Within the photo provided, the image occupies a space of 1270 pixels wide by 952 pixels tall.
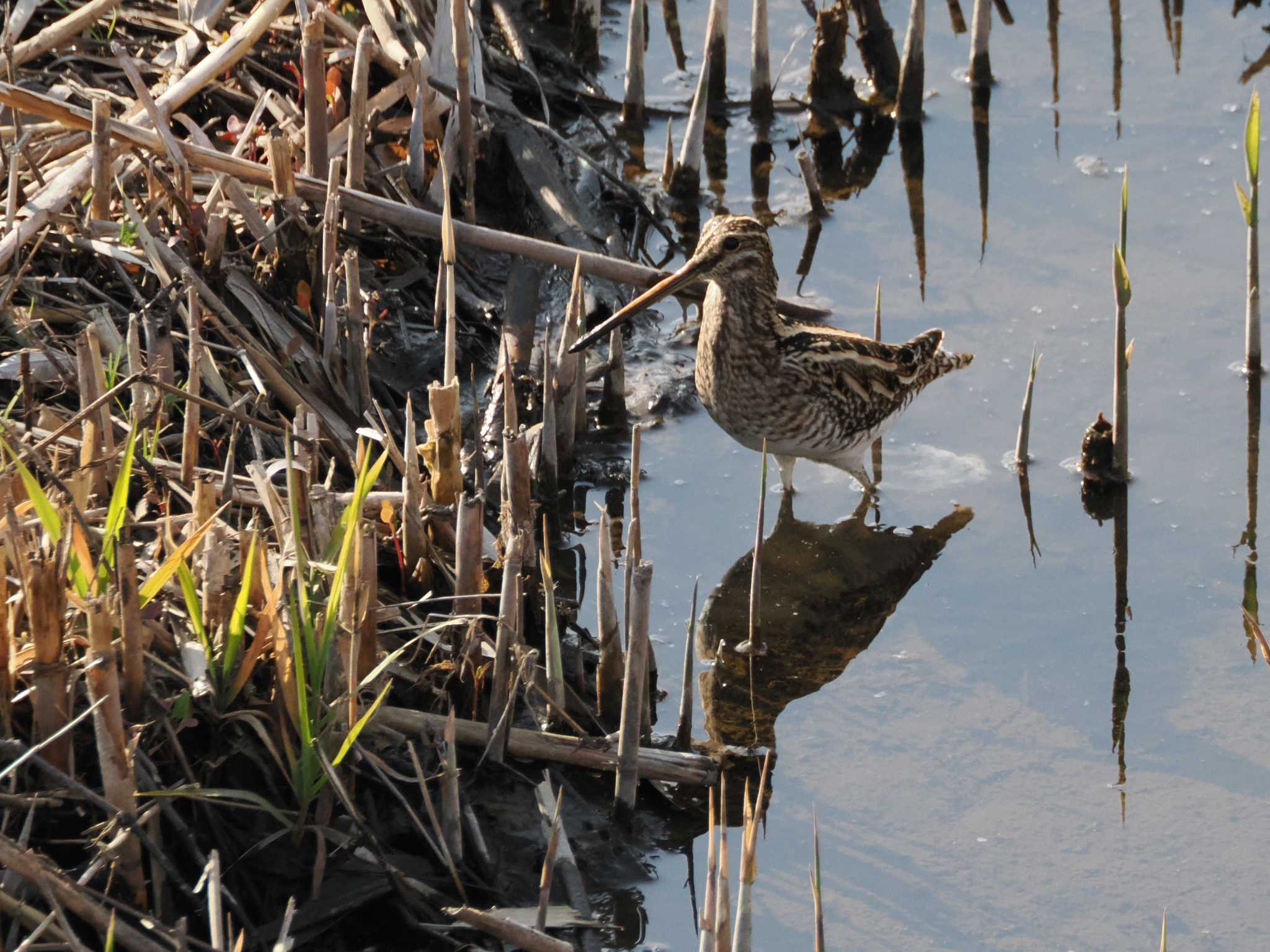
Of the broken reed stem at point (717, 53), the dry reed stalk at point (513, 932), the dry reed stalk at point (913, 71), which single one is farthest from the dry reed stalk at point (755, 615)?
the dry reed stalk at point (913, 71)

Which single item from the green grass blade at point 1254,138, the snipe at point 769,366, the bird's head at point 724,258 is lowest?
the snipe at point 769,366

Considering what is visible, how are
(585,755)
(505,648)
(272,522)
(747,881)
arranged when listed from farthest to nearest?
(272,522) → (585,755) → (505,648) → (747,881)

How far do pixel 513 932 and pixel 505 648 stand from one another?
2.36 ft

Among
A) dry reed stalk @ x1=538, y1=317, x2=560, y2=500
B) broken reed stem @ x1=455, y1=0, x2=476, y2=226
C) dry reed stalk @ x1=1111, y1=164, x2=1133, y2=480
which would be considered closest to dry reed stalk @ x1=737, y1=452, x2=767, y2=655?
dry reed stalk @ x1=538, y1=317, x2=560, y2=500

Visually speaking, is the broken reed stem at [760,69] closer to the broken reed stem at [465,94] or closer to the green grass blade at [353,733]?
the broken reed stem at [465,94]

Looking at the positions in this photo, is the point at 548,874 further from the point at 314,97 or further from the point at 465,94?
the point at 465,94

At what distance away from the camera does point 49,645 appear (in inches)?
116

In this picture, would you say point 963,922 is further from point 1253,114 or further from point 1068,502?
point 1253,114

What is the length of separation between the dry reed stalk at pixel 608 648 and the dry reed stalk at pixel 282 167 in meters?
1.81

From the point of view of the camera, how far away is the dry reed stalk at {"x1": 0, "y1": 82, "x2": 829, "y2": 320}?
4.63 meters

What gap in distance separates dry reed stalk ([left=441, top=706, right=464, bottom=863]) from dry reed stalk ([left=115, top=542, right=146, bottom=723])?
64 centimetres

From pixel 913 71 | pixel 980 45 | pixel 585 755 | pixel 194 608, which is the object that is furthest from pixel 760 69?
pixel 194 608

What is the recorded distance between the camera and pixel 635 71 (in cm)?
729

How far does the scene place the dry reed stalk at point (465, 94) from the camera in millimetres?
5656
